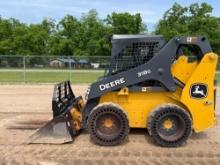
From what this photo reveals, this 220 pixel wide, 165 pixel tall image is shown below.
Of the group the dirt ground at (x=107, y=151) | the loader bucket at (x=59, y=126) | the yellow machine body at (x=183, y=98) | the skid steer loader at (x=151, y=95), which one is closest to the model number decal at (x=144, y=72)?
the skid steer loader at (x=151, y=95)

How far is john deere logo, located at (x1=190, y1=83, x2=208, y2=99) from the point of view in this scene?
9211 millimetres

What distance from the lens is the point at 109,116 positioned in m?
9.19

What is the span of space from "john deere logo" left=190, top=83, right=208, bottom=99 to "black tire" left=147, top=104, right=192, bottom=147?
417mm

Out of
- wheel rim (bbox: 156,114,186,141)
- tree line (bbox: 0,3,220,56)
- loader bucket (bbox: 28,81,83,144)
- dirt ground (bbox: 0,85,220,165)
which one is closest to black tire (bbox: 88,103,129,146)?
dirt ground (bbox: 0,85,220,165)

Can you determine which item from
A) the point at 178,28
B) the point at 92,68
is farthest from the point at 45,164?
the point at 178,28

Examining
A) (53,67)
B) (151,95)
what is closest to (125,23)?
(53,67)

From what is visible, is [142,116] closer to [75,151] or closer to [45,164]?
[75,151]

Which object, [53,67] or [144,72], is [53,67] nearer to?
[53,67]

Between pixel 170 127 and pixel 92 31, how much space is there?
50.6 m

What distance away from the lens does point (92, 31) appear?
59.2 m

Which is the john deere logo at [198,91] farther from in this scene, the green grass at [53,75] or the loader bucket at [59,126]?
the green grass at [53,75]

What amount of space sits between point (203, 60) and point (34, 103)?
8433mm

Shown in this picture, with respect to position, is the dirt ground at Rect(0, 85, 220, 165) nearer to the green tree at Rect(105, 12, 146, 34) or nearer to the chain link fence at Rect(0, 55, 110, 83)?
the chain link fence at Rect(0, 55, 110, 83)

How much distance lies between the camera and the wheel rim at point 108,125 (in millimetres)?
9164
